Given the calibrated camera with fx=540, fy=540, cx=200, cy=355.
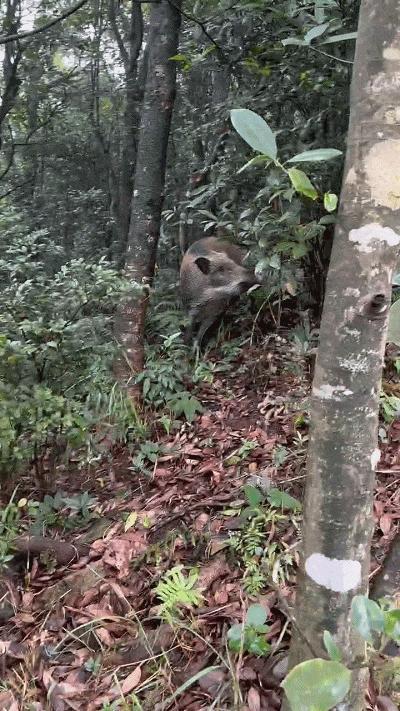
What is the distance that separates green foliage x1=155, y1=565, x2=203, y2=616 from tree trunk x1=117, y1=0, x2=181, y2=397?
6.76ft

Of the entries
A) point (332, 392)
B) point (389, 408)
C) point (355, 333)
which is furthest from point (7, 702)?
point (389, 408)

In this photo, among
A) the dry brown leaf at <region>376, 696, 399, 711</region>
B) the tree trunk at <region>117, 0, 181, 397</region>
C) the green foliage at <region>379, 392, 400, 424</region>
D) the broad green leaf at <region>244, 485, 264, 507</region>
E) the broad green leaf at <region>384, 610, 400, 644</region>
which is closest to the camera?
the broad green leaf at <region>384, 610, 400, 644</region>

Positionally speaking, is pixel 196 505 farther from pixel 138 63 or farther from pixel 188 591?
pixel 138 63

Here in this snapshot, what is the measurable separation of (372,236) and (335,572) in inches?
27.9

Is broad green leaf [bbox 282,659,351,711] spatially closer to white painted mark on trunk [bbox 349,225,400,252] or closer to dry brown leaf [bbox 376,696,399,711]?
white painted mark on trunk [bbox 349,225,400,252]

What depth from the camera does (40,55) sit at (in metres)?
6.46

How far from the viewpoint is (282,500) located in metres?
2.30

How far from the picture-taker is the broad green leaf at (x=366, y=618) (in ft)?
3.03

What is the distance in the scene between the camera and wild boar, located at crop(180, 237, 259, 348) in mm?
4488

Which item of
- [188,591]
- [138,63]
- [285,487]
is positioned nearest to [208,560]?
[188,591]

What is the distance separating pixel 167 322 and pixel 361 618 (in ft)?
12.8

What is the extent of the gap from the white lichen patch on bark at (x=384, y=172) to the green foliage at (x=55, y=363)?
6.93ft

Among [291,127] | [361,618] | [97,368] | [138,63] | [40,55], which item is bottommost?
[97,368]

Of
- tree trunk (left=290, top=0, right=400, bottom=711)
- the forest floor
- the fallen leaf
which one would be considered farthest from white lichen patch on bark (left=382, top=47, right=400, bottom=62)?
the fallen leaf
